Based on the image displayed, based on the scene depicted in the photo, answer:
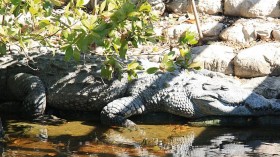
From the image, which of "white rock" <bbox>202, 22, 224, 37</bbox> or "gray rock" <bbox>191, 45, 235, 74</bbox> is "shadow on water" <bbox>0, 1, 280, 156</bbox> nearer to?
"gray rock" <bbox>191, 45, 235, 74</bbox>

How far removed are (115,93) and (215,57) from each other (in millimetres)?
1795

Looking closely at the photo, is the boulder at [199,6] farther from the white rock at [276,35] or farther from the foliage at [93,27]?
the foliage at [93,27]

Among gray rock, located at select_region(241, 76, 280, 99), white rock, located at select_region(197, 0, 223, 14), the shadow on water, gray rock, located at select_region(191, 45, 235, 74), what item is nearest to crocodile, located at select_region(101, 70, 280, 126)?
the shadow on water

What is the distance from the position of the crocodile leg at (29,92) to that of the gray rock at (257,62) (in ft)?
8.17

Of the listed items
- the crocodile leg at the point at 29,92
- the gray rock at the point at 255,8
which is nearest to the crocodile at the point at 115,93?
the crocodile leg at the point at 29,92

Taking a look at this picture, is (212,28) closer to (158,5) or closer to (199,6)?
(199,6)

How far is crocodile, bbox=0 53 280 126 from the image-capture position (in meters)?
5.57

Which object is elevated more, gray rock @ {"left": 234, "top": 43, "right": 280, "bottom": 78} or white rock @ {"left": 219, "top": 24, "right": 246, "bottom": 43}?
white rock @ {"left": 219, "top": 24, "right": 246, "bottom": 43}

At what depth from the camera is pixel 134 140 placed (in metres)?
4.88

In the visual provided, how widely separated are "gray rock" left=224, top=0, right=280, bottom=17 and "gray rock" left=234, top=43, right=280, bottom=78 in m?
1.08

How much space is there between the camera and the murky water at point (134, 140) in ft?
14.6

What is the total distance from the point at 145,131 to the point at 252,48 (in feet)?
7.92

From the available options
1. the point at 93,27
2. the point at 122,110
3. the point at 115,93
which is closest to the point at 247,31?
the point at 115,93

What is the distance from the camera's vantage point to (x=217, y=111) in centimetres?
555
